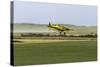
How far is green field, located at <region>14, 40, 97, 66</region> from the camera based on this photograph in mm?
2545

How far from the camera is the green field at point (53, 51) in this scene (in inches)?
100

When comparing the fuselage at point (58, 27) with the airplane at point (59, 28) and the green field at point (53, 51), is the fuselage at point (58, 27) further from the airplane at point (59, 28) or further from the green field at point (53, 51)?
the green field at point (53, 51)

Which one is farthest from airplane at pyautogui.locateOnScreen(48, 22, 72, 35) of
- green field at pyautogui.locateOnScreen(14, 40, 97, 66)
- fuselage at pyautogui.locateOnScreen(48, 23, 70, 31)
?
green field at pyautogui.locateOnScreen(14, 40, 97, 66)

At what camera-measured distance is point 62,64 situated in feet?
9.05

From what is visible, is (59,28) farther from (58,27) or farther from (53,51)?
(53,51)

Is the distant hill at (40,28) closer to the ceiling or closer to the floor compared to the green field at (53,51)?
closer to the ceiling

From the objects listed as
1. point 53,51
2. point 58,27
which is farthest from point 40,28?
point 53,51

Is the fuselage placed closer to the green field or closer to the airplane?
the airplane

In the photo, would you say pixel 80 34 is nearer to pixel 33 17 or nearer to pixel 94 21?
pixel 94 21

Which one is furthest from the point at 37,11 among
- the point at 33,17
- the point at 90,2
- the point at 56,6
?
the point at 90,2

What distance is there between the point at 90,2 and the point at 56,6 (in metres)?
0.52

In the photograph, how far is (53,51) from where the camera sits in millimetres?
2707

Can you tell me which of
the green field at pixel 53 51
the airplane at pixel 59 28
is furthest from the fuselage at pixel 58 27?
the green field at pixel 53 51
